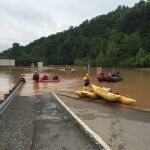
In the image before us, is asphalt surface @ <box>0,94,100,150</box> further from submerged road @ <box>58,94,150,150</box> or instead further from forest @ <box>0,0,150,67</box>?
forest @ <box>0,0,150,67</box>

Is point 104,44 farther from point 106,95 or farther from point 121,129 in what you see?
point 121,129

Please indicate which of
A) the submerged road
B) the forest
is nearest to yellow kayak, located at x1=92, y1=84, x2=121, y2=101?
the submerged road

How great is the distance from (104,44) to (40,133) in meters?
131

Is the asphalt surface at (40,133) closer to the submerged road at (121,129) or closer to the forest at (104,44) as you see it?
the submerged road at (121,129)

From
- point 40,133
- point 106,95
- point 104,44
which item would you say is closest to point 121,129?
point 40,133

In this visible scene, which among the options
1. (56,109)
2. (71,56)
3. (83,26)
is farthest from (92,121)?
(83,26)

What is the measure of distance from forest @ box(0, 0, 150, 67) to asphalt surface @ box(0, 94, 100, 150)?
83.7 metres

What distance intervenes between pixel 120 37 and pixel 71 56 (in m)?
48.6

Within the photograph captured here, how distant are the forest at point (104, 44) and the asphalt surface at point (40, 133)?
83.7 meters

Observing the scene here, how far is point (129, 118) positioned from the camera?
50.6 feet

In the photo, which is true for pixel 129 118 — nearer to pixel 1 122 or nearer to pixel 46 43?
pixel 1 122

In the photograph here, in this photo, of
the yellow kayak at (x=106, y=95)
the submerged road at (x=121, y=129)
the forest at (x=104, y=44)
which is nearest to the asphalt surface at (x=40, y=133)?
the submerged road at (x=121, y=129)

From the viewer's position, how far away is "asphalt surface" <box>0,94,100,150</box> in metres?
9.38

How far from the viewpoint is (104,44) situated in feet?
460
